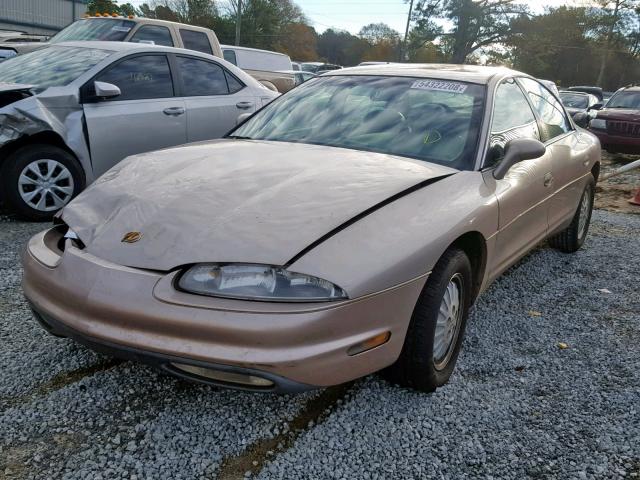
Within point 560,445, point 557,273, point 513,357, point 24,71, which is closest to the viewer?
point 560,445

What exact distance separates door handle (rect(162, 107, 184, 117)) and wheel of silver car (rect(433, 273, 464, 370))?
3805 mm

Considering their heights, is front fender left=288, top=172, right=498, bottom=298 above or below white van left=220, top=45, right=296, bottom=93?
below

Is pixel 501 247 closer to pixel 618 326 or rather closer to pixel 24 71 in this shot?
pixel 618 326

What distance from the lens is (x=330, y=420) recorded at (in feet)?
7.68

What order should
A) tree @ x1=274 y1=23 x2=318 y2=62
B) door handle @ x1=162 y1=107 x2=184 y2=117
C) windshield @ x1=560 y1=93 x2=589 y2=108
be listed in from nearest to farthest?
door handle @ x1=162 y1=107 x2=184 y2=117
windshield @ x1=560 y1=93 x2=589 y2=108
tree @ x1=274 y1=23 x2=318 y2=62

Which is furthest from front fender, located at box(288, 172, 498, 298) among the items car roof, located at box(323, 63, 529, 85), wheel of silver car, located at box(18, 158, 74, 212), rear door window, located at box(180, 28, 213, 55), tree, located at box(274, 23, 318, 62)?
tree, located at box(274, 23, 318, 62)

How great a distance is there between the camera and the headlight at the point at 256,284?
196cm

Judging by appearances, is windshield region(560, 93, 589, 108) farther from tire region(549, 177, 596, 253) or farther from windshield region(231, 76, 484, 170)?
windshield region(231, 76, 484, 170)

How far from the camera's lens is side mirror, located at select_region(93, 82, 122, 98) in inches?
190

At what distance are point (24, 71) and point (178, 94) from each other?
4.63ft

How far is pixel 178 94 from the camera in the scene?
5.67 metres

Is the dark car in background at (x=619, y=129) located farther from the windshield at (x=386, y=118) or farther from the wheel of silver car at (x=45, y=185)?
the wheel of silver car at (x=45, y=185)

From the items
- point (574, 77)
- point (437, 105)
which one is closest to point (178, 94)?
point (437, 105)

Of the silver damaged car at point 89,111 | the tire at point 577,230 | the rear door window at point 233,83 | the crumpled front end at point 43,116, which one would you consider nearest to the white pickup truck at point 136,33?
the rear door window at point 233,83
